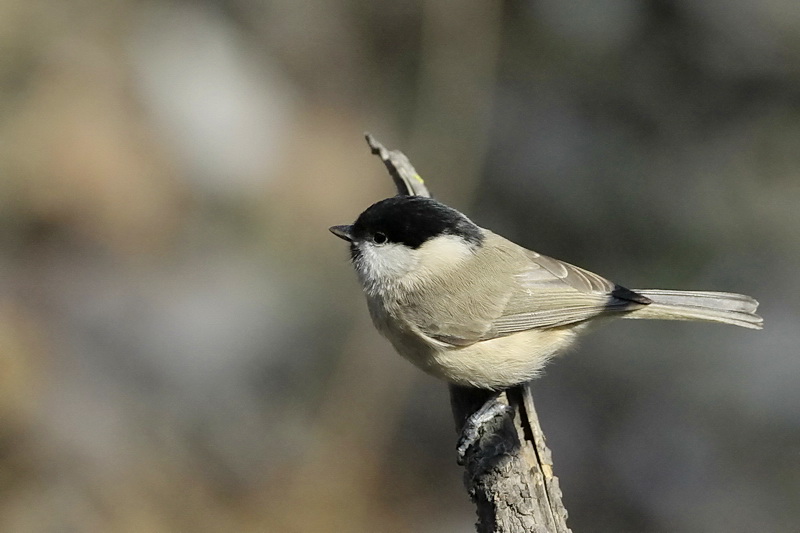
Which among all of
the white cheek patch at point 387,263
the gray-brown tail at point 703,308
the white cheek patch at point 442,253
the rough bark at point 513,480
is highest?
the gray-brown tail at point 703,308

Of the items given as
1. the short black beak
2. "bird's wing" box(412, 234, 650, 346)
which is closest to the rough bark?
"bird's wing" box(412, 234, 650, 346)

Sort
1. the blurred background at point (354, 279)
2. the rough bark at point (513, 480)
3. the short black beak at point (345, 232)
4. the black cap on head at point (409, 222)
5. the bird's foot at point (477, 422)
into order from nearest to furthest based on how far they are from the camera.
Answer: the rough bark at point (513, 480)
the bird's foot at point (477, 422)
the black cap on head at point (409, 222)
the short black beak at point (345, 232)
the blurred background at point (354, 279)

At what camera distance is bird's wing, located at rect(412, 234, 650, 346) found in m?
2.44

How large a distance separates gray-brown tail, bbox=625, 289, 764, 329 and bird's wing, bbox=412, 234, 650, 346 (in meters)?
0.08

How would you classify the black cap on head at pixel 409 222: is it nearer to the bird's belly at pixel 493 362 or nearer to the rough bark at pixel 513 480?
the bird's belly at pixel 493 362

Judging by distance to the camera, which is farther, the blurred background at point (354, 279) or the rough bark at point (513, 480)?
the blurred background at point (354, 279)

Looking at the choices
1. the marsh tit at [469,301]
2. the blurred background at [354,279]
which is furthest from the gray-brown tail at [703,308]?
the blurred background at [354,279]

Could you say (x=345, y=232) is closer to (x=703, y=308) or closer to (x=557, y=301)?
(x=557, y=301)

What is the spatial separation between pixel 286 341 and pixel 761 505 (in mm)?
2467

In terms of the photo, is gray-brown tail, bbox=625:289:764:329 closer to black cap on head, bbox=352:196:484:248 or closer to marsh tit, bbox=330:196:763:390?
marsh tit, bbox=330:196:763:390

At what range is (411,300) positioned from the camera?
2.46 metres

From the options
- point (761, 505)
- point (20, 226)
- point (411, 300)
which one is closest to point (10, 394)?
point (20, 226)

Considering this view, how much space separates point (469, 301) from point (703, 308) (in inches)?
28.0

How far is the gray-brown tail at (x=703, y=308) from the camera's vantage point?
2461 mm
